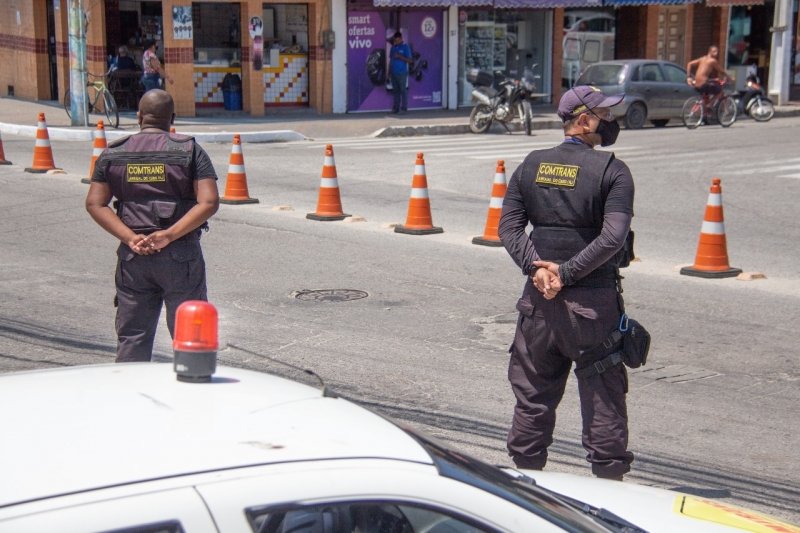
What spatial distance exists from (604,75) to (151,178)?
2250cm

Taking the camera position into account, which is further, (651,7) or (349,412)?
(651,7)

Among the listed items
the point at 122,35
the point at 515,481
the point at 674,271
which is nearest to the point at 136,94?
the point at 122,35

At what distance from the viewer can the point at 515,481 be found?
3.07m

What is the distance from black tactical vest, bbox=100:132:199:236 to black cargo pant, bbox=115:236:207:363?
149 millimetres

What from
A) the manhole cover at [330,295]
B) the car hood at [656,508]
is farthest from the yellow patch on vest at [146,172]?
the manhole cover at [330,295]

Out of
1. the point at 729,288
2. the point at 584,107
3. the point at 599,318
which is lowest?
the point at 729,288

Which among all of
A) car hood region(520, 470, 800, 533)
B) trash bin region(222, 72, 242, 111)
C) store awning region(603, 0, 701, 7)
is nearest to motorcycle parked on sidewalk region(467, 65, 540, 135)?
trash bin region(222, 72, 242, 111)

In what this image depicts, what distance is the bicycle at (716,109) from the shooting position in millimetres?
27359

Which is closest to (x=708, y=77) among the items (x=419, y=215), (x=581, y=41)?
(x=581, y=41)

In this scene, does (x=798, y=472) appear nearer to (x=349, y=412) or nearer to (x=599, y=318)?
(x=599, y=318)

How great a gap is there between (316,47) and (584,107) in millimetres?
23670

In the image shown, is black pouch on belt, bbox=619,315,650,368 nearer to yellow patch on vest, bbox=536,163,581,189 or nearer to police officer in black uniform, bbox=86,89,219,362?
yellow patch on vest, bbox=536,163,581,189

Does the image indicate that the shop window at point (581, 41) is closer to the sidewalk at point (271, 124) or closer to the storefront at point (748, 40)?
the sidewalk at point (271, 124)

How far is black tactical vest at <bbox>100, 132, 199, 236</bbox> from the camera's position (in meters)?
5.74
